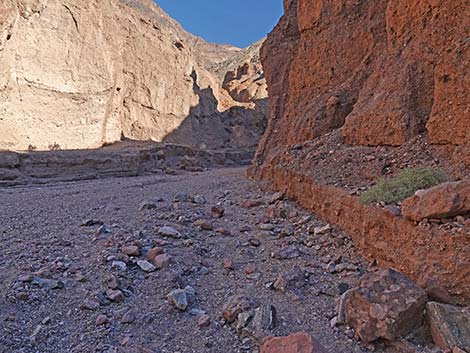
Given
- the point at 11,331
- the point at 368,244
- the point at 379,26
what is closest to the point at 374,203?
the point at 368,244

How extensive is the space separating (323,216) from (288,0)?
685 centimetres

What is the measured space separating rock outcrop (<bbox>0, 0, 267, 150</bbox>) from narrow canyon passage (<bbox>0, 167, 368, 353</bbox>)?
8.64m

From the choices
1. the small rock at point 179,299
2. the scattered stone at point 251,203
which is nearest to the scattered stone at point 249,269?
the small rock at point 179,299

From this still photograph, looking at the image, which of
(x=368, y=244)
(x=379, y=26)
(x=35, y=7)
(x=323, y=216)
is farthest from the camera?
(x=35, y=7)

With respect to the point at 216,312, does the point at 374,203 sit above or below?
above

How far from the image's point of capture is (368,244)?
3.30 metres

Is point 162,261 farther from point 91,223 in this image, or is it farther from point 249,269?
point 91,223

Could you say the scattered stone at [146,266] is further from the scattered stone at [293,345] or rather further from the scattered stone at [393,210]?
the scattered stone at [393,210]

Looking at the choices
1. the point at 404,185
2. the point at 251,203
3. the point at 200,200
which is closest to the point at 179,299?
the point at 404,185

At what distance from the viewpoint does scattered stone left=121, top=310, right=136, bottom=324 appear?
2.51 meters

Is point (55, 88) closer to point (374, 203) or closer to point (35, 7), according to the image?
point (35, 7)

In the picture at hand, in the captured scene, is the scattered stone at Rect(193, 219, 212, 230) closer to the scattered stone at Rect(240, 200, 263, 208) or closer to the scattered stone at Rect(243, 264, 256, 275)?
the scattered stone at Rect(240, 200, 263, 208)

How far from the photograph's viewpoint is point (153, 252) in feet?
11.4

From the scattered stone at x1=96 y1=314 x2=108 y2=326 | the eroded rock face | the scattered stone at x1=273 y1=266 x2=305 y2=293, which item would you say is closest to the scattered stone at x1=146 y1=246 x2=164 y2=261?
the scattered stone at x1=96 y1=314 x2=108 y2=326
